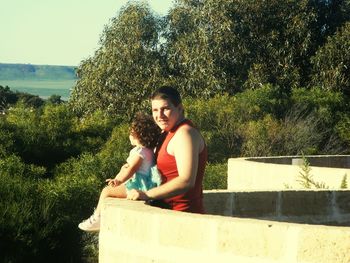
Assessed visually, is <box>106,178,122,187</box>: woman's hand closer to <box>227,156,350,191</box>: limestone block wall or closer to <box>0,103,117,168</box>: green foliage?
<box>227,156,350,191</box>: limestone block wall

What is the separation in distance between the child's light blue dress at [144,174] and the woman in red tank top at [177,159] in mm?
318

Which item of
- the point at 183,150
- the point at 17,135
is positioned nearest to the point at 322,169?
the point at 183,150

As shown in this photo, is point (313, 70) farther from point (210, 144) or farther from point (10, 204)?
point (10, 204)

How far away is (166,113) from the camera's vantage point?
20.3 ft

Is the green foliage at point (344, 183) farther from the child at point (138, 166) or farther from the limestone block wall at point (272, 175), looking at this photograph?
the child at point (138, 166)

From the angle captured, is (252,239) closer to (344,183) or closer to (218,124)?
(344,183)

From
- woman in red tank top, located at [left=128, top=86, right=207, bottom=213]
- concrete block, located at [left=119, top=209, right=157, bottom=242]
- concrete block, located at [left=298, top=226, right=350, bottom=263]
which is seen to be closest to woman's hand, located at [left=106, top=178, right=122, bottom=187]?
woman in red tank top, located at [left=128, top=86, right=207, bottom=213]

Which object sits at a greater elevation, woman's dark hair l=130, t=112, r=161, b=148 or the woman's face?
the woman's face

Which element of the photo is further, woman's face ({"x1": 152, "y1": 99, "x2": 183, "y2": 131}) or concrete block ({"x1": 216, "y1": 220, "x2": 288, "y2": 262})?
woman's face ({"x1": 152, "y1": 99, "x2": 183, "y2": 131})

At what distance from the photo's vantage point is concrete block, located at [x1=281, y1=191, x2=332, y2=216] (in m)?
8.12

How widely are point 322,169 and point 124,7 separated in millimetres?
27563

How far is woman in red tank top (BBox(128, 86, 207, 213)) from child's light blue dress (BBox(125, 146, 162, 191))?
0.32 metres

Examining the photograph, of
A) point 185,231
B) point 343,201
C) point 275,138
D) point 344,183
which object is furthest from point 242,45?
point 185,231

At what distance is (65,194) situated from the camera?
1441cm
